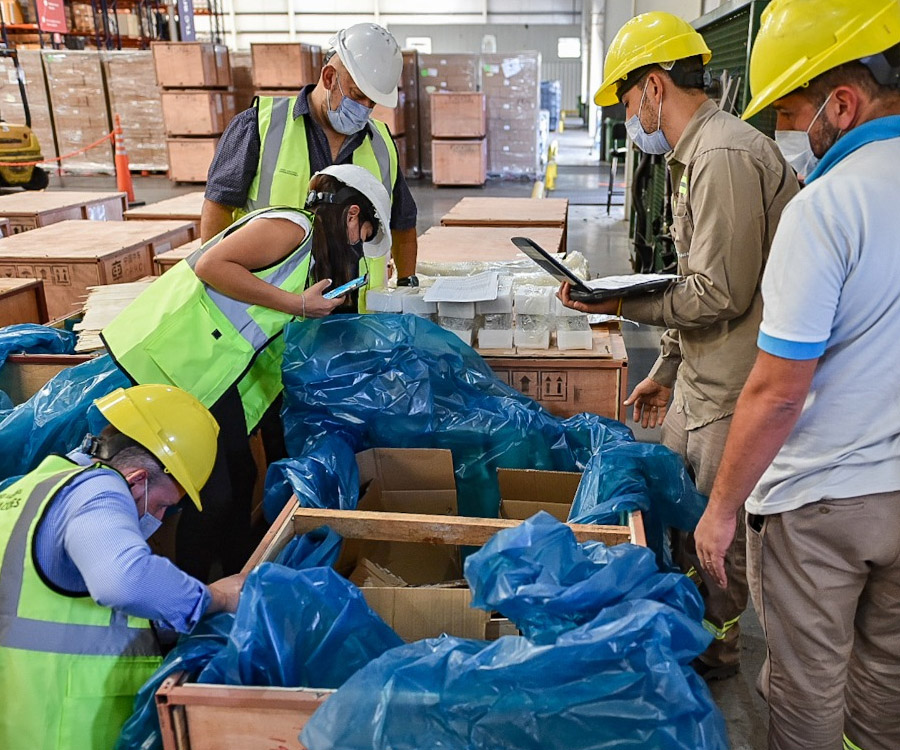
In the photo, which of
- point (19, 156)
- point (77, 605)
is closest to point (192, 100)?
point (19, 156)

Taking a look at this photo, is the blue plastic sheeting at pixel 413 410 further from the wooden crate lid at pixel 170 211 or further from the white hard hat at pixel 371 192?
the wooden crate lid at pixel 170 211

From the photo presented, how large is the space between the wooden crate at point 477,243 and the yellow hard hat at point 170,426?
233cm

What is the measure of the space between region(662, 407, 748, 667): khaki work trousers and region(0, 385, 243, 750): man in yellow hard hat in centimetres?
138

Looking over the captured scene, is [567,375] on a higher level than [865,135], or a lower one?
lower

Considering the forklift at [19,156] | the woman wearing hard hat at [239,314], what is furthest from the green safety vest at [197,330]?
the forklift at [19,156]

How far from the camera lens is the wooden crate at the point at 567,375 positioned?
9.62ft

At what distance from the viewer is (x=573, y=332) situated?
2955mm

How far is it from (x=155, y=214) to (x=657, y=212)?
409cm

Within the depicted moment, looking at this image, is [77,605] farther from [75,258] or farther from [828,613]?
[75,258]

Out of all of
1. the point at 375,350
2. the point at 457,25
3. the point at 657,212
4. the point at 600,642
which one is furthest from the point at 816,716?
the point at 457,25

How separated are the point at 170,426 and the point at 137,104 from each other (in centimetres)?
1394

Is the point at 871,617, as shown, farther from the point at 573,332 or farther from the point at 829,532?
the point at 573,332

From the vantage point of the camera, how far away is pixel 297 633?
4.97ft

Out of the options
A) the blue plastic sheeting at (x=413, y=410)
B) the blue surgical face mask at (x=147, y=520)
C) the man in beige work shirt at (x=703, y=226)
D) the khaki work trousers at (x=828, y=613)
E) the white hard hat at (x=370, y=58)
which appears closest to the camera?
the khaki work trousers at (x=828, y=613)
